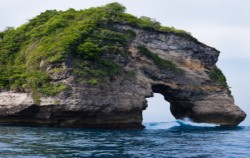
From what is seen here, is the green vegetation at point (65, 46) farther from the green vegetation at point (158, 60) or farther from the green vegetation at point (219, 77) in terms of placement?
the green vegetation at point (219, 77)

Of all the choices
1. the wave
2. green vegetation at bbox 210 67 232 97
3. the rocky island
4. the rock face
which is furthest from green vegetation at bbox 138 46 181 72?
the wave

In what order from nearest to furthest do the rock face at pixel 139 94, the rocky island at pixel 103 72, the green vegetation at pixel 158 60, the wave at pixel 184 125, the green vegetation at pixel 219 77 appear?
the rock face at pixel 139 94
the rocky island at pixel 103 72
the green vegetation at pixel 158 60
the wave at pixel 184 125
the green vegetation at pixel 219 77

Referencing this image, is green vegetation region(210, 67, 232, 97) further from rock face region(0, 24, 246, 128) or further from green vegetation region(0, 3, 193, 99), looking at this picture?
green vegetation region(0, 3, 193, 99)

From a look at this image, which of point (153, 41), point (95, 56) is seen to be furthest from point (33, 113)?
point (153, 41)

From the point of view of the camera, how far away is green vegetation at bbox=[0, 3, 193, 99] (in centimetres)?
3191

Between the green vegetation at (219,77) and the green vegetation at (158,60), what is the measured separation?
203 inches

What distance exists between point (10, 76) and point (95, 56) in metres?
7.32

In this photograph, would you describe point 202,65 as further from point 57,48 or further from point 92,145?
point 92,145

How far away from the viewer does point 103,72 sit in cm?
3266

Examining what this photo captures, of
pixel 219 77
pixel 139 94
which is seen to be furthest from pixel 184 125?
pixel 139 94

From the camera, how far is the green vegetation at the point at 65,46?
3191 centimetres

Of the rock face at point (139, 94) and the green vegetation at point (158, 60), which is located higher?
the green vegetation at point (158, 60)

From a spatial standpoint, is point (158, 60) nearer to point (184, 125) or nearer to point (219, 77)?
point (219, 77)

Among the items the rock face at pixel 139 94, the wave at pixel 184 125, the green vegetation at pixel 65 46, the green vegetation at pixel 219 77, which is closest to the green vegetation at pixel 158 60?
the green vegetation at pixel 65 46
